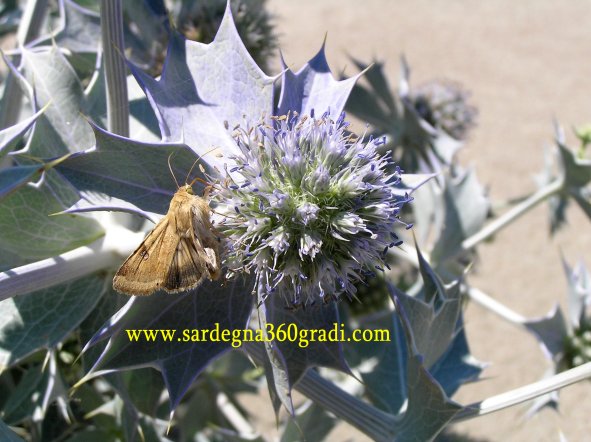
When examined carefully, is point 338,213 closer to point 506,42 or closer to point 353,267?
point 353,267

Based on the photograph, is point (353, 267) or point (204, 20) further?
point (204, 20)

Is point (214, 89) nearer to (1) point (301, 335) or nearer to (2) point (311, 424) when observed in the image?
(1) point (301, 335)

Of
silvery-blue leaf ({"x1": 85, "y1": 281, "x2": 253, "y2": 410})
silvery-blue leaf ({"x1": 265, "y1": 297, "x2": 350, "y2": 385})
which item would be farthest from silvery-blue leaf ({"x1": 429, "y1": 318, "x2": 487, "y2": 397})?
silvery-blue leaf ({"x1": 85, "y1": 281, "x2": 253, "y2": 410})

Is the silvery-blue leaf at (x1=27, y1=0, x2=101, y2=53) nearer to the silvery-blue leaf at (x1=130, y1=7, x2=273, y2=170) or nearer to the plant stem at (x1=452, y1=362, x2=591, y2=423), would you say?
the silvery-blue leaf at (x1=130, y1=7, x2=273, y2=170)

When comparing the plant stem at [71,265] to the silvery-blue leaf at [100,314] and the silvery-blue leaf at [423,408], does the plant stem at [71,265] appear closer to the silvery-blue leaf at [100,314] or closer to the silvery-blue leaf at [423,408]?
the silvery-blue leaf at [100,314]

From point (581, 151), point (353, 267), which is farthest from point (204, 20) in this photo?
point (581, 151)

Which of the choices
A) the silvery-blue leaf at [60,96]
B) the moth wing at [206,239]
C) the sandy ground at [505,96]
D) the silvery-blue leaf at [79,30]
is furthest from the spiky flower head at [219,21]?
the sandy ground at [505,96]
